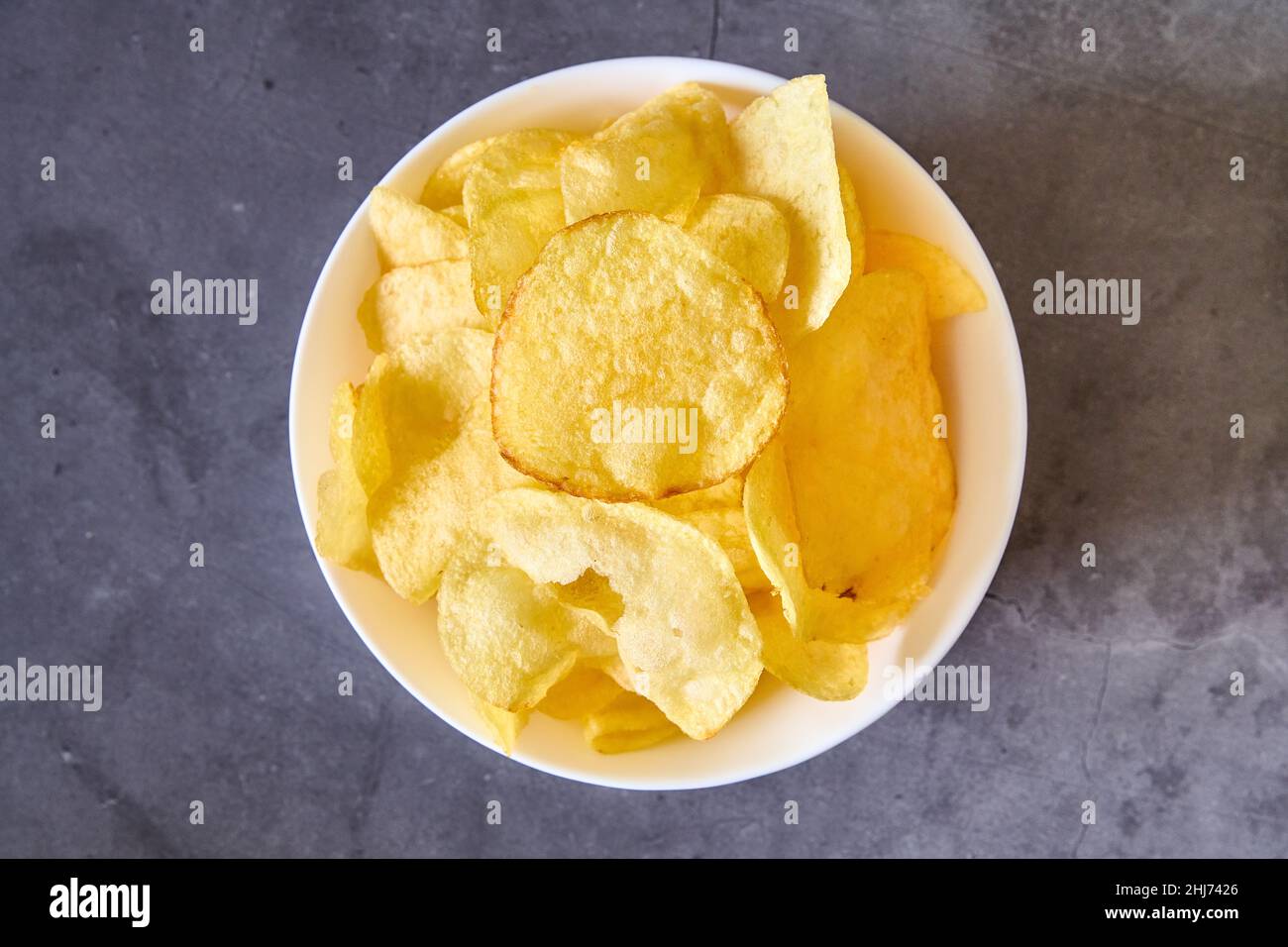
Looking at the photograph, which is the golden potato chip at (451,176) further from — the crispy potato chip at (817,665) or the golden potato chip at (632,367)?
the crispy potato chip at (817,665)

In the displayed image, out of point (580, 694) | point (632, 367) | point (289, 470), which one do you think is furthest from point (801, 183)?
point (289, 470)

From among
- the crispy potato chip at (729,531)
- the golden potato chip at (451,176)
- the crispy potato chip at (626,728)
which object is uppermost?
the golden potato chip at (451,176)

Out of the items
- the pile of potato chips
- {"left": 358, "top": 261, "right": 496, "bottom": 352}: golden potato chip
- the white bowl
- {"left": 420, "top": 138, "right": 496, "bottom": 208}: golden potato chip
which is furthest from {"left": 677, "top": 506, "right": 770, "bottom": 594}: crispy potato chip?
{"left": 420, "top": 138, "right": 496, "bottom": 208}: golden potato chip

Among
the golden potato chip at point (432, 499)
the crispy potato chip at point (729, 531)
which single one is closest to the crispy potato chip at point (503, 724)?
the golden potato chip at point (432, 499)

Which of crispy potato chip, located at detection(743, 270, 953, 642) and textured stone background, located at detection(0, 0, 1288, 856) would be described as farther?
textured stone background, located at detection(0, 0, 1288, 856)

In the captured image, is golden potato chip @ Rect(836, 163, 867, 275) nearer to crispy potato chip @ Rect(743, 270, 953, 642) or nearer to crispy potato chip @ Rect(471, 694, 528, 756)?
crispy potato chip @ Rect(743, 270, 953, 642)
